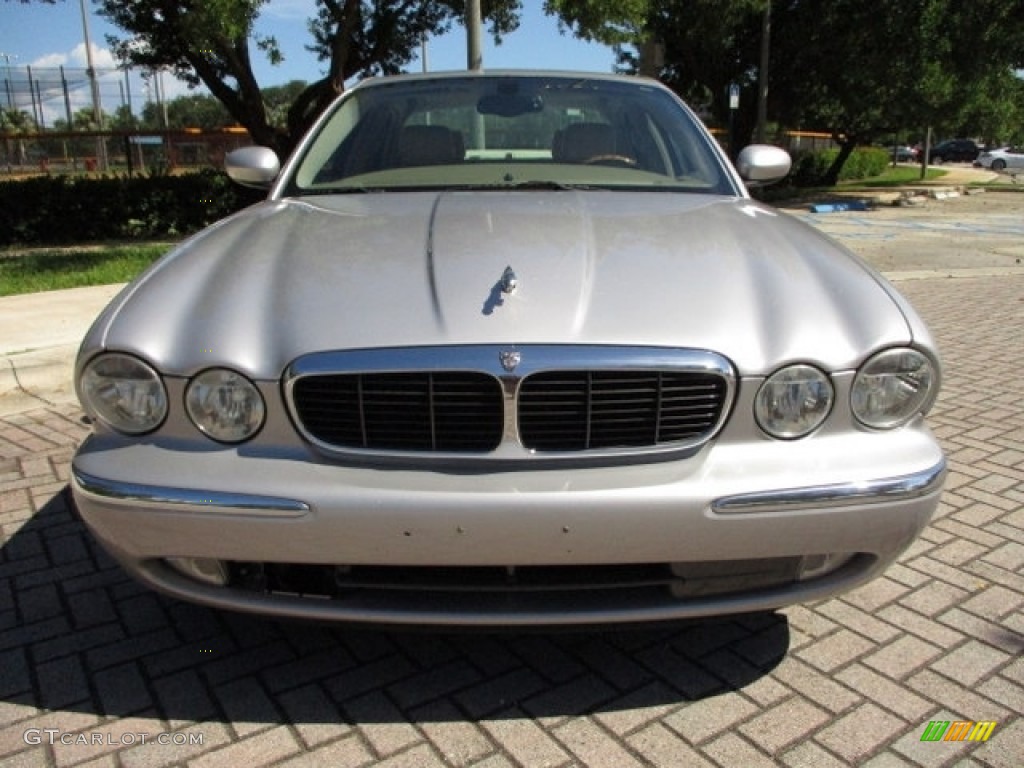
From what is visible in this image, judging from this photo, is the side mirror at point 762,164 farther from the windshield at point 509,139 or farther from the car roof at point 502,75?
the car roof at point 502,75

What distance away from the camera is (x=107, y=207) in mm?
12797

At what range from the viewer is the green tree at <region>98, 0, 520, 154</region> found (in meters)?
13.9

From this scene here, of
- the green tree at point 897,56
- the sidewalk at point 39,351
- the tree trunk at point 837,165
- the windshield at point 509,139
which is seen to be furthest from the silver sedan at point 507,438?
the tree trunk at point 837,165

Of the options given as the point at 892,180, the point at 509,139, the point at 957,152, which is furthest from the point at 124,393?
the point at 957,152

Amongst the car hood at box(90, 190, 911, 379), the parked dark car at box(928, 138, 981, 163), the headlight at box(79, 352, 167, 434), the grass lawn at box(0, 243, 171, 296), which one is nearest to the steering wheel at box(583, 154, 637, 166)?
the car hood at box(90, 190, 911, 379)

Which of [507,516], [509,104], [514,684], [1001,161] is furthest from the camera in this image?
[1001,161]

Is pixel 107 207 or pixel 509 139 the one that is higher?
pixel 509 139

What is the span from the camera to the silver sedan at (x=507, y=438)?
1960 millimetres

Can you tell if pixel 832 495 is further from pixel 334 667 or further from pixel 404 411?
pixel 334 667

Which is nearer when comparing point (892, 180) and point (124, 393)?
point (124, 393)

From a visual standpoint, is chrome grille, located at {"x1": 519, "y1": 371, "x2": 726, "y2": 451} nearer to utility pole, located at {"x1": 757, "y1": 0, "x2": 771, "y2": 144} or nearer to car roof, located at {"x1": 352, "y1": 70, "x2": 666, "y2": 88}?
car roof, located at {"x1": 352, "y1": 70, "x2": 666, "y2": 88}

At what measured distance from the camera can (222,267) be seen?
94.9 inches

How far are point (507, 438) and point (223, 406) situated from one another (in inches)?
27.3

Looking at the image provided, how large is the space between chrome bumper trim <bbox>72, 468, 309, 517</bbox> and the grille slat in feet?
0.64
